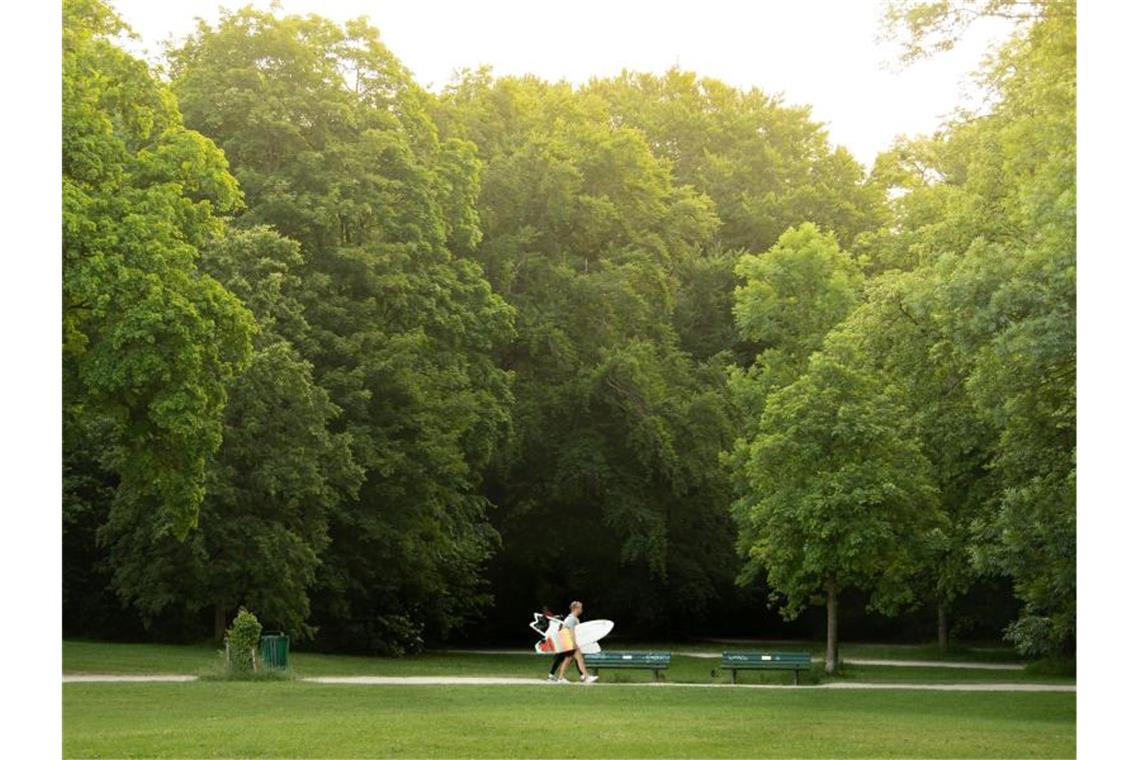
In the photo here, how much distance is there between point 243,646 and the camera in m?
23.5

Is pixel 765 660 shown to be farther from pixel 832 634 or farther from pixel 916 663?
pixel 916 663

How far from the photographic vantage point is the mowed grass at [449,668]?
2522cm

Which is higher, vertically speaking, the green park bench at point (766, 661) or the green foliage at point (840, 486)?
the green foliage at point (840, 486)

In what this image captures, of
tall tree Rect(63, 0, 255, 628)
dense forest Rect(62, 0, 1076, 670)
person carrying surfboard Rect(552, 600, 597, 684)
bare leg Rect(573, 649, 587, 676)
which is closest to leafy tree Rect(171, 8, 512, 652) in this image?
dense forest Rect(62, 0, 1076, 670)

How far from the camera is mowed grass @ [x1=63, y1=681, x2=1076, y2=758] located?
50.5 feet

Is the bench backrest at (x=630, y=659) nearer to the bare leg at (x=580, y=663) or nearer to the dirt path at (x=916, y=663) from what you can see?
the bare leg at (x=580, y=663)

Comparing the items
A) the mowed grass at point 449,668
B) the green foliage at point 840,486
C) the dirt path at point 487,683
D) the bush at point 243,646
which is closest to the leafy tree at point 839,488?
the green foliage at point 840,486

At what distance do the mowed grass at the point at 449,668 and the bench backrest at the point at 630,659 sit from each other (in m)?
0.20

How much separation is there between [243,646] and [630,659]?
5169 millimetres

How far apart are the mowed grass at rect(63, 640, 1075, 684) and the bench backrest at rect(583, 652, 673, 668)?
204mm

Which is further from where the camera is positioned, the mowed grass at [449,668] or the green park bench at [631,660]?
the mowed grass at [449,668]

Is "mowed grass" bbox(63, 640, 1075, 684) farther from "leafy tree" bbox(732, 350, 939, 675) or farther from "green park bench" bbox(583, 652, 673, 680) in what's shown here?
"leafy tree" bbox(732, 350, 939, 675)

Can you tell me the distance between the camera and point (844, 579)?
87.9 feet
